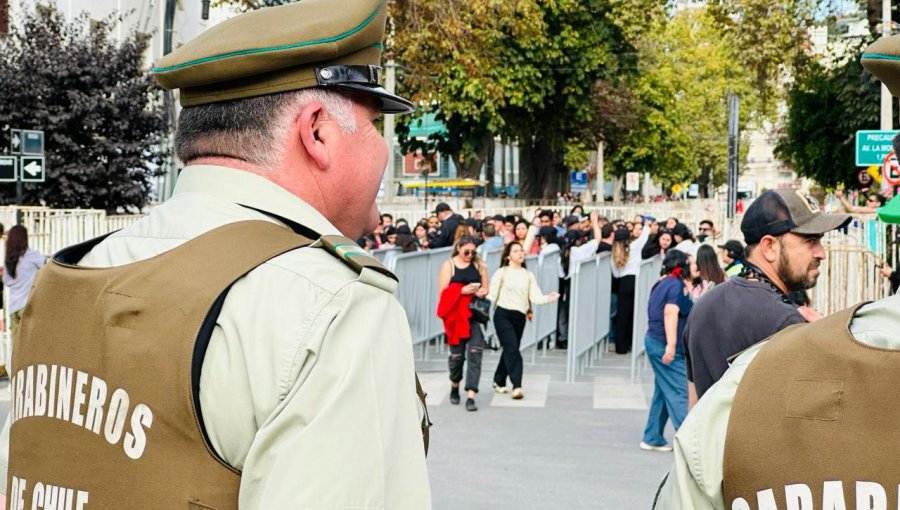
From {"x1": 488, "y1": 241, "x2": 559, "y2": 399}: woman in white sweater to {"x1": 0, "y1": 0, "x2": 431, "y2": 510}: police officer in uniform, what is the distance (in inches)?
385

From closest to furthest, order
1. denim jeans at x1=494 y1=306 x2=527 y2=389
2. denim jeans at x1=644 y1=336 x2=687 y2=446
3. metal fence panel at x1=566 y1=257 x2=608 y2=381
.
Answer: denim jeans at x1=644 y1=336 x2=687 y2=446 → denim jeans at x1=494 y1=306 x2=527 y2=389 → metal fence panel at x1=566 y1=257 x2=608 y2=381

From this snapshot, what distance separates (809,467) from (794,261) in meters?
2.74

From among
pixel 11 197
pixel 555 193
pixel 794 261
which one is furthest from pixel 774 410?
pixel 555 193

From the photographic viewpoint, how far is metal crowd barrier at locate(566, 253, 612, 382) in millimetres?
13109

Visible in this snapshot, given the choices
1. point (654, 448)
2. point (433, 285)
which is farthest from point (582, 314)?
point (654, 448)

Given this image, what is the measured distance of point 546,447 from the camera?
9.41 meters

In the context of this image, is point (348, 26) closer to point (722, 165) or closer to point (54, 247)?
point (54, 247)

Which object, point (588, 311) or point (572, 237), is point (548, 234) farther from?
point (588, 311)

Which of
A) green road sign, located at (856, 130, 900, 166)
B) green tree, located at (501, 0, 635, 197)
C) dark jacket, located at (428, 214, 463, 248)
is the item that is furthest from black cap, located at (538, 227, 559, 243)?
green tree, located at (501, 0, 635, 197)

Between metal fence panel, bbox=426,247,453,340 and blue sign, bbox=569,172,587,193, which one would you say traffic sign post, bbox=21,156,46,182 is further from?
blue sign, bbox=569,172,587,193

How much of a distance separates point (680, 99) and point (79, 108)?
53.3 m

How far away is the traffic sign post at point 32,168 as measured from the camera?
54.3 feet

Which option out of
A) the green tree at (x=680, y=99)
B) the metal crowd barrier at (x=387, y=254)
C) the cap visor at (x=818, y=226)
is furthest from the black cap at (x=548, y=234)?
the green tree at (x=680, y=99)

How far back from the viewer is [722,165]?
95.6 metres
